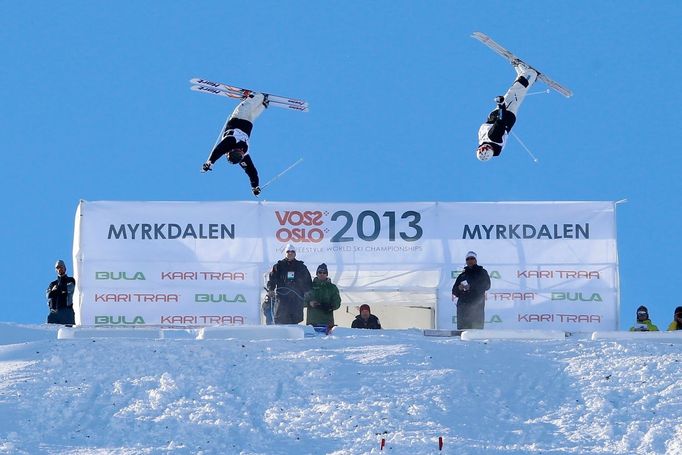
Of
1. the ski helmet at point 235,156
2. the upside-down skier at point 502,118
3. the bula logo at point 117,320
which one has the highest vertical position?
the upside-down skier at point 502,118

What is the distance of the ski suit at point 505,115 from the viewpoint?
24.1 metres

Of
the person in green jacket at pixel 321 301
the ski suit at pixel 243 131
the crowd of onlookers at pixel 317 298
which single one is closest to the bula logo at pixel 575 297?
the crowd of onlookers at pixel 317 298

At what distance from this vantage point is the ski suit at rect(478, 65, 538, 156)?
24141 millimetres

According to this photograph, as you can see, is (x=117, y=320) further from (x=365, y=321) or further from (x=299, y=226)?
(x=365, y=321)

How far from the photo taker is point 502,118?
2441 cm

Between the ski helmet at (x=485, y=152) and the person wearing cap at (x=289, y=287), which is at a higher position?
the ski helmet at (x=485, y=152)

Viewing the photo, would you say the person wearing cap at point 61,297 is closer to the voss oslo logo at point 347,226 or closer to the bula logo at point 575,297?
the voss oslo logo at point 347,226

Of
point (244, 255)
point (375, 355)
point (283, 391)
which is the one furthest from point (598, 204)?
point (283, 391)

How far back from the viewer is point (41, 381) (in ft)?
57.2

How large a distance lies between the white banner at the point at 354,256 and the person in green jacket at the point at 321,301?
147 inches

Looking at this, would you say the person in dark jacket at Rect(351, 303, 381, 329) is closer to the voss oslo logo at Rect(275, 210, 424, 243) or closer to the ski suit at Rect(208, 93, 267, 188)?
the ski suit at Rect(208, 93, 267, 188)

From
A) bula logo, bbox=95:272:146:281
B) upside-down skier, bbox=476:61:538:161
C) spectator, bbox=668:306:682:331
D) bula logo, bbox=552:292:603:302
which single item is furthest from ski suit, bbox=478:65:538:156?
bula logo, bbox=95:272:146:281

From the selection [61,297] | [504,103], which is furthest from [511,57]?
[61,297]

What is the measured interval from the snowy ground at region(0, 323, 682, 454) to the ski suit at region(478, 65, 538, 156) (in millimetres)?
5534
